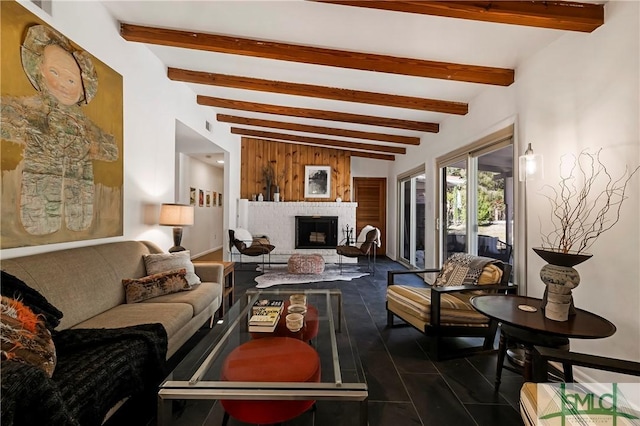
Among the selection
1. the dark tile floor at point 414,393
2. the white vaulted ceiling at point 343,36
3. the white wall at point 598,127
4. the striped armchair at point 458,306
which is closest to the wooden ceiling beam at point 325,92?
the white vaulted ceiling at point 343,36

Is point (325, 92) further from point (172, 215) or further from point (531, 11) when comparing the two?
point (172, 215)

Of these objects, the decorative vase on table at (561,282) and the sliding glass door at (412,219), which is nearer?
the decorative vase on table at (561,282)

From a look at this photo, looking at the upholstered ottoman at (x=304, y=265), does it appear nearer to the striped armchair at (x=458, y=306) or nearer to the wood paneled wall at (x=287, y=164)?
the wood paneled wall at (x=287, y=164)

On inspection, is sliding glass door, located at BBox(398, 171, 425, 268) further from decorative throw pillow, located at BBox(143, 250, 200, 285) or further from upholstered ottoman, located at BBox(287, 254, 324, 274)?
decorative throw pillow, located at BBox(143, 250, 200, 285)

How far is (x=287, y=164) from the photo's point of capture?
22.1 ft

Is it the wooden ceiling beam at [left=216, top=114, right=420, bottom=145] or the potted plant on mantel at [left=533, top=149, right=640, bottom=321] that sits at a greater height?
the wooden ceiling beam at [left=216, top=114, right=420, bottom=145]

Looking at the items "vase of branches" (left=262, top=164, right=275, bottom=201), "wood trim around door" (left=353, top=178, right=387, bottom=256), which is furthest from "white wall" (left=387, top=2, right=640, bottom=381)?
"vase of branches" (left=262, top=164, right=275, bottom=201)

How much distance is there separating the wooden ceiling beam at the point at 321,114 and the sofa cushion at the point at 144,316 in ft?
10.9

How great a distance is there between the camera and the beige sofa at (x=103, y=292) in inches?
67.4

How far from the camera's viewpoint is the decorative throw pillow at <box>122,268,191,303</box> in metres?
2.28

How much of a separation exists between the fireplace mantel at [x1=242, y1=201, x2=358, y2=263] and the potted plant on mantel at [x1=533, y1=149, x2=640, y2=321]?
4.62m

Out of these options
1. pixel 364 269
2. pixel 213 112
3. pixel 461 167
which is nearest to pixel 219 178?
pixel 213 112

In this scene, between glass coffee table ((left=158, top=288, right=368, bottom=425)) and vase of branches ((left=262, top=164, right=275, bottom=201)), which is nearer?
glass coffee table ((left=158, top=288, right=368, bottom=425))

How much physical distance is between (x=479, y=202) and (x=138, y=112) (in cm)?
415
